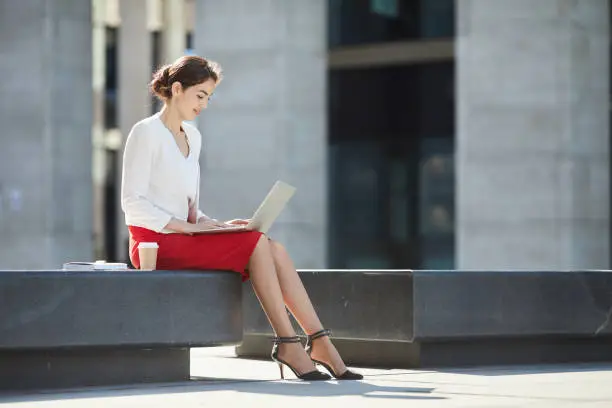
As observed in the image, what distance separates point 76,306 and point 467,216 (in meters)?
12.7

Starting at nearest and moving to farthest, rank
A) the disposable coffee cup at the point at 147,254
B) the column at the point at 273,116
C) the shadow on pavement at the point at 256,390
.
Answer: the shadow on pavement at the point at 256,390 → the disposable coffee cup at the point at 147,254 → the column at the point at 273,116

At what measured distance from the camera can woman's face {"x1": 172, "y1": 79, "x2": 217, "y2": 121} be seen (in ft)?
26.8

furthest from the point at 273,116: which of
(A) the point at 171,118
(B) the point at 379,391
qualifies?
(B) the point at 379,391

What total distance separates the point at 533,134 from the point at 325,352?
1198cm

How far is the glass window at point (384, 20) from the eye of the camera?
21.6 metres

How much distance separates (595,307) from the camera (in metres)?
9.27

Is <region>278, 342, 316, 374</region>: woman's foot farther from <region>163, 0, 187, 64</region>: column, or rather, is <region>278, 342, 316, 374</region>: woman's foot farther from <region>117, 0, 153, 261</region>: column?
<region>117, 0, 153, 261</region>: column

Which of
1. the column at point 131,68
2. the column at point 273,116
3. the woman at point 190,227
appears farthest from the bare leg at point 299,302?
the column at point 131,68

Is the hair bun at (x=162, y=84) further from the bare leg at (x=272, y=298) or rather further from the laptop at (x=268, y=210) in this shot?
the bare leg at (x=272, y=298)

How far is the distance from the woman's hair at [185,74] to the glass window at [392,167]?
13620 millimetres

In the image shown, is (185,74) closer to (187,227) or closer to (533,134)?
(187,227)

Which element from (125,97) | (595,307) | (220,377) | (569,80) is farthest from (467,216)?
(125,97)

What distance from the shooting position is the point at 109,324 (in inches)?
299

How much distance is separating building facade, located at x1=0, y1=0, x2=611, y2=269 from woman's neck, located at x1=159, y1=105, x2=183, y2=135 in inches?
460
